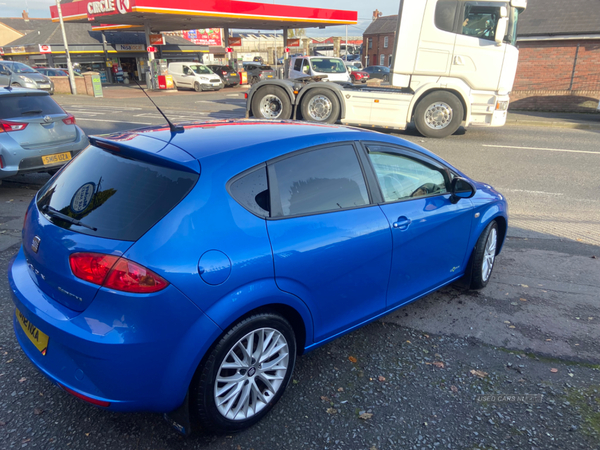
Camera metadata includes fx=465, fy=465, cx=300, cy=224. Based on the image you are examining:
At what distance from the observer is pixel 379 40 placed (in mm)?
66562

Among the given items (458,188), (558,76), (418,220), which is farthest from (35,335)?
(558,76)

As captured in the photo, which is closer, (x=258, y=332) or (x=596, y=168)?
(x=258, y=332)

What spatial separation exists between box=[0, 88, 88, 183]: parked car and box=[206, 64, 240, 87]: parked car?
25065mm

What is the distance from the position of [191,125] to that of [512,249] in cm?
389

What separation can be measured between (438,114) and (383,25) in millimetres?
61318

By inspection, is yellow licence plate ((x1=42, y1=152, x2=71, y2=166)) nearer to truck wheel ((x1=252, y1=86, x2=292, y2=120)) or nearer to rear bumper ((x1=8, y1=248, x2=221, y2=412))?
rear bumper ((x1=8, y1=248, x2=221, y2=412))

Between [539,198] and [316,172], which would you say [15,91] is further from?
[539,198]

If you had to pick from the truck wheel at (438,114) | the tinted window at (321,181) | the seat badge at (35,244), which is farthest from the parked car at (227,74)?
the seat badge at (35,244)

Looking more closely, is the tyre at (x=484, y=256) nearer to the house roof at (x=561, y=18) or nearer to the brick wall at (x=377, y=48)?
the house roof at (x=561, y=18)

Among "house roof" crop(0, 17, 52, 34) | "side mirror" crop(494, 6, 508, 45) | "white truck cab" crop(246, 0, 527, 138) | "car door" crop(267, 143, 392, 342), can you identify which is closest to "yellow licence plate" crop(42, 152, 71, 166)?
"car door" crop(267, 143, 392, 342)

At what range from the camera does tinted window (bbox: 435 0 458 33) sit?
11.5 metres

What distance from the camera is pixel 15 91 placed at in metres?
6.68

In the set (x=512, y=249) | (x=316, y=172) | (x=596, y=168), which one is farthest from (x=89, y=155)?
(x=596, y=168)

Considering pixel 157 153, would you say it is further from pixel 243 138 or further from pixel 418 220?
pixel 418 220
